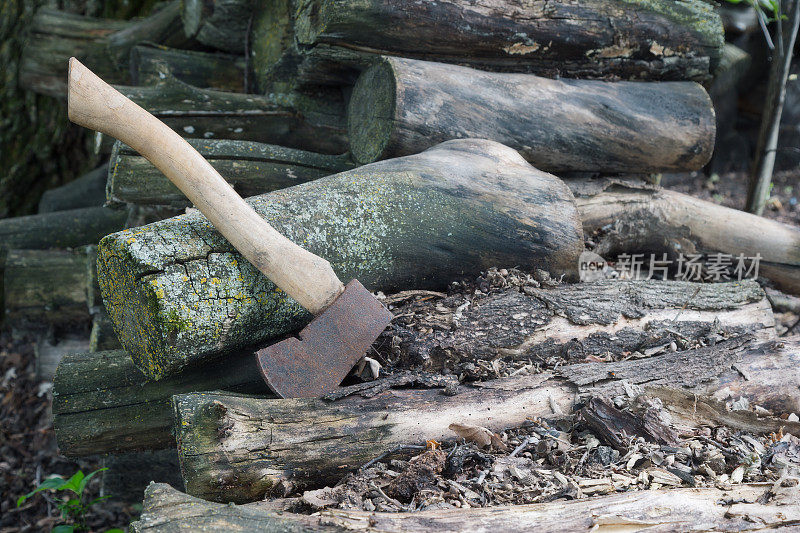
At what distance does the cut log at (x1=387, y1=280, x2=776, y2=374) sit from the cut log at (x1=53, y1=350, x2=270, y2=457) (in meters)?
0.64

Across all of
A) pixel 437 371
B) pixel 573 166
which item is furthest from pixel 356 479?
pixel 573 166

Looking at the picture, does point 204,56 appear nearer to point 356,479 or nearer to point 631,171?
point 631,171

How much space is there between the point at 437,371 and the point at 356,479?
0.56 meters

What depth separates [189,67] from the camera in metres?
4.39

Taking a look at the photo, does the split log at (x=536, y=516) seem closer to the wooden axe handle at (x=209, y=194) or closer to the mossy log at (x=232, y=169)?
the wooden axe handle at (x=209, y=194)

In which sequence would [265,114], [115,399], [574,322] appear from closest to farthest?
[115,399]
[574,322]
[265,114]

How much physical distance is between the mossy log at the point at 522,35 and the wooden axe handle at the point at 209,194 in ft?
4.34

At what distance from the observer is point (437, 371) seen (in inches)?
92.4

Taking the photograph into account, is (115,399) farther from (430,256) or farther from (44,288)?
(44,288)

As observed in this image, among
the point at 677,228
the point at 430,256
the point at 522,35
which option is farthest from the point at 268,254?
the point at 677,228

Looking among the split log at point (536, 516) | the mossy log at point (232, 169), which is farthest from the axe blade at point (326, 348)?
the mossy log at point (232, 169)

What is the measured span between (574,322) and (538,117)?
1.23 meters

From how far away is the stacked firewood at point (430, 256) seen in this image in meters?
2.02

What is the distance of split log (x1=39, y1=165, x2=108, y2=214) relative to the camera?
5.12 metres
